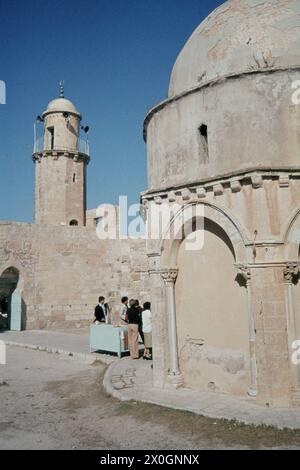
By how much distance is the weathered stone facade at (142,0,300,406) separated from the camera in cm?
692

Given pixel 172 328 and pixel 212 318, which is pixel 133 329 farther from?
pixel 212 318

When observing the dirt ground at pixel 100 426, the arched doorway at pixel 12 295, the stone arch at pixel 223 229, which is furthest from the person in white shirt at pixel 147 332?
the arched doorway at pixel 12 295

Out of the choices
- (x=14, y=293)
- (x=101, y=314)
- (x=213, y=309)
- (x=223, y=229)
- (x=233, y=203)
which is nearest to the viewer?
(x=233, y=203)

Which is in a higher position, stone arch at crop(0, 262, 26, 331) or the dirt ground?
stone arch at crop(0, 262, 26, 331)

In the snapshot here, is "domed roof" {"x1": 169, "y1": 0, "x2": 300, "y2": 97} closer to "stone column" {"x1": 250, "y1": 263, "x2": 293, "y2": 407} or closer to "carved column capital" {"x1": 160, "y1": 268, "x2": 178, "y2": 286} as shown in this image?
"carved column capital" {"x1": 160, "y1": 268, "x2": 178, "y2": 286}

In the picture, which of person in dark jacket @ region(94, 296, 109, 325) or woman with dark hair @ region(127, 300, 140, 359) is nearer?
woman with dark hair @ region(127, 300, 140, 359)

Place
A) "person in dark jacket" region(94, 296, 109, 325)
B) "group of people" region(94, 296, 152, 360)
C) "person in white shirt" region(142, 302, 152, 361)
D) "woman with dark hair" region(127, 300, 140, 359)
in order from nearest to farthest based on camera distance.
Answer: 1. "person in white shirt" region(142, 302, 152, 361)
2. "group of people" region(94, 296, 152, 360)
3. "woman with dark hair" region(127, 300, 140, 359)
4. "person in dark jacket" region(94, 296, 109, 325)

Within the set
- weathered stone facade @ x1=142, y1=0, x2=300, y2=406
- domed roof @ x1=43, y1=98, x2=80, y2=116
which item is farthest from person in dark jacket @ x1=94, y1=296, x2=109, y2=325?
domed roof @ x1=43, y1=98, x2=80, y2=116

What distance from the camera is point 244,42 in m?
7.89

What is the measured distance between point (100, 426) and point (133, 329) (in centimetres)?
491

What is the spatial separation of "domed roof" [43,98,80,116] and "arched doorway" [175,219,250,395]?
21.1m

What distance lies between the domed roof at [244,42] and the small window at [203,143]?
2.87ft

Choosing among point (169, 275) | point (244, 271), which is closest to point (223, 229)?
point (244, 271)

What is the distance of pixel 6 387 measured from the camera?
9.28m
